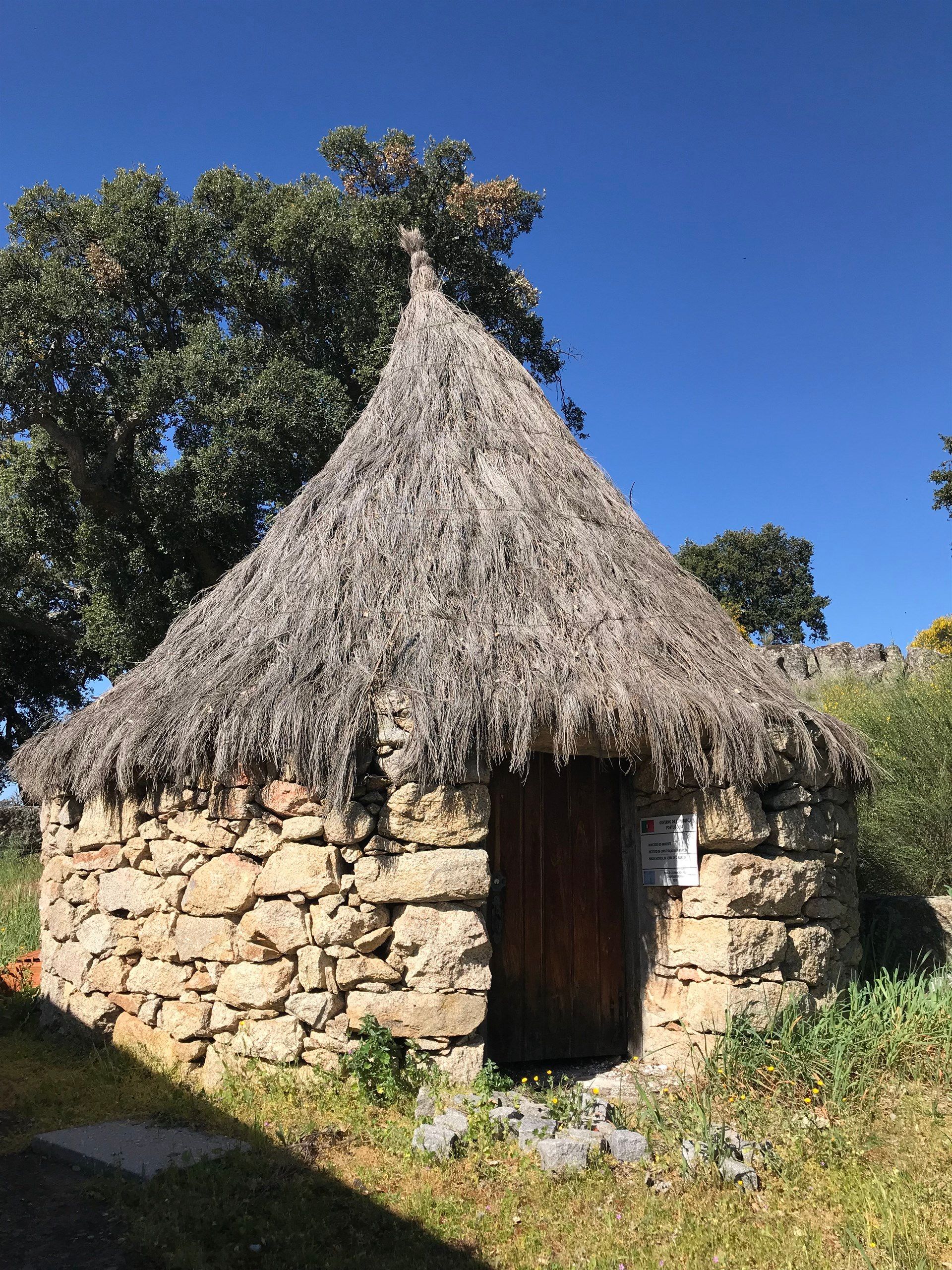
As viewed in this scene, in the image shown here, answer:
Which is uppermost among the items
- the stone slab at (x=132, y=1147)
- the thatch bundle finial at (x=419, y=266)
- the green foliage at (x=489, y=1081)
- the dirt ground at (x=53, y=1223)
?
the thatch bundle finial at (x=419, y=266)

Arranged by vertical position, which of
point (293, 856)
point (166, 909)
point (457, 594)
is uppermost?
point (457, 594)

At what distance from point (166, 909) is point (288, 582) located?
209 cm

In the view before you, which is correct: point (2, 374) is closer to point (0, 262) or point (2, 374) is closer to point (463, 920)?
point (0, 262)

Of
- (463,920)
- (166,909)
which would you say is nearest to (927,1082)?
(463,920)

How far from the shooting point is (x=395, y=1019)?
4.75m

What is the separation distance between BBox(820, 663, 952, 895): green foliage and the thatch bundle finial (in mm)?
5973

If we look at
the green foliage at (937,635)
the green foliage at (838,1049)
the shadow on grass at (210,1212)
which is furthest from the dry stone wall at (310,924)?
the green foliage at (937,635)

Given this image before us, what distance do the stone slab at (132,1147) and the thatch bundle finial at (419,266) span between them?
6.76 metres

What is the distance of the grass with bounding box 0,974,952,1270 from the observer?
3465 millimetres

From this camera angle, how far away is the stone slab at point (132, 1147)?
4043 millimetres

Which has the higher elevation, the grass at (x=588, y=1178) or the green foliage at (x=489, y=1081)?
the green foliage at (x=489, y=1081)

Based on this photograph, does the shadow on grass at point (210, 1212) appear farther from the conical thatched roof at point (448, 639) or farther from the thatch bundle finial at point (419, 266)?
the thatch bundle finial at point (419, 266)

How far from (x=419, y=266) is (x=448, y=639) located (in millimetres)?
4911

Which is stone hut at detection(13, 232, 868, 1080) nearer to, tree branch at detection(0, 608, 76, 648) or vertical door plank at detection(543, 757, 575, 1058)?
vertical door plank at detection(543, 757, 575, 1058)
